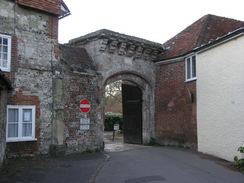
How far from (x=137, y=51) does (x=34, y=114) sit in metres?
6.46

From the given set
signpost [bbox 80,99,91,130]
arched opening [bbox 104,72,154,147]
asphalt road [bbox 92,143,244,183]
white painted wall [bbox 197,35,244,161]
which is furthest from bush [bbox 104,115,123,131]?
asphalt road [bbox 92,143,244,183]

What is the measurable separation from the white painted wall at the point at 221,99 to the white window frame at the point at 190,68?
652mm

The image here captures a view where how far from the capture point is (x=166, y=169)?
834 cm

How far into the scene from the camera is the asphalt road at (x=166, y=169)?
7.27 metres

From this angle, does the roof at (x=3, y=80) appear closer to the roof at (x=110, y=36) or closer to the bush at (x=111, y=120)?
the roof at (x=110, y=36)

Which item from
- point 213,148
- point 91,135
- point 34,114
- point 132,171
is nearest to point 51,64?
point 34,114

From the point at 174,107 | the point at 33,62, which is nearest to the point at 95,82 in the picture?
the point at 33,62

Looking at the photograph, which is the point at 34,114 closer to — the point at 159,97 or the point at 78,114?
the point at 78,114

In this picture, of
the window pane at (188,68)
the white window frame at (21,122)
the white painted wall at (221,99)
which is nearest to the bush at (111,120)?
the window pane at (188,68)

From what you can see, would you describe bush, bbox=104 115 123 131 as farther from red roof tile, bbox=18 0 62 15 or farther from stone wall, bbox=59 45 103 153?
red roof tile, bbox=18 0 62 15

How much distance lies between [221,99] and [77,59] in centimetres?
642

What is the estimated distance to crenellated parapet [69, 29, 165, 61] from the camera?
12316 mm

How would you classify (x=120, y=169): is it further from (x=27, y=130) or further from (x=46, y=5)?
(x=46, y=5)

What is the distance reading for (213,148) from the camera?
10.9 meters
